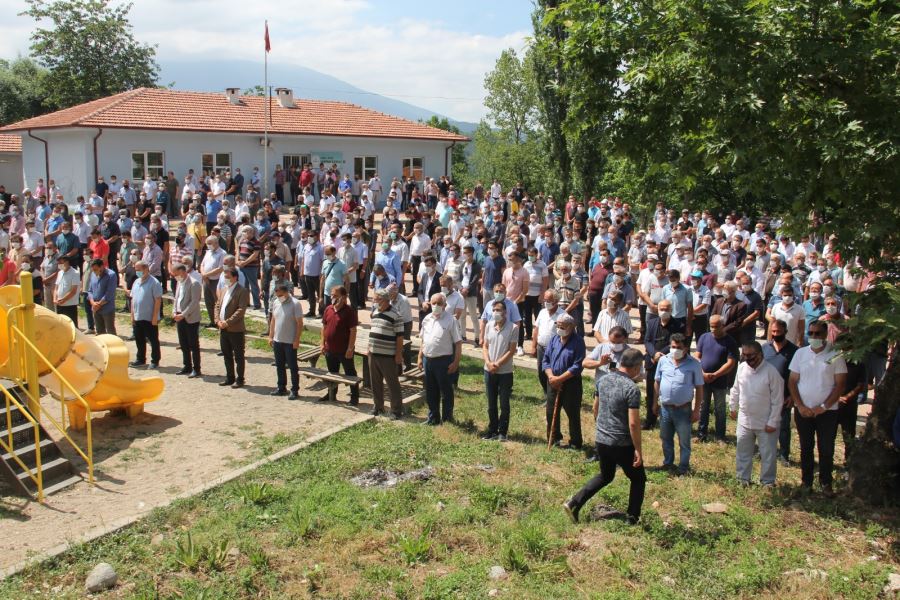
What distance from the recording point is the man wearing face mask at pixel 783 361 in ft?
30.2

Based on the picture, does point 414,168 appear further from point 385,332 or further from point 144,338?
point 385,332

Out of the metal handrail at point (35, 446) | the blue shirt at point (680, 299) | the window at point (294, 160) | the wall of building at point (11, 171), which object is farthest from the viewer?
the wall of building at point (11, 171)

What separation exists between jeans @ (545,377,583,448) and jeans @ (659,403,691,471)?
3.35 feet

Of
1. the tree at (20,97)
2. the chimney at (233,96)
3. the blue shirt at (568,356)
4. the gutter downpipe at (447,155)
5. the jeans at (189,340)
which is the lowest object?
the jeans at (189,340)

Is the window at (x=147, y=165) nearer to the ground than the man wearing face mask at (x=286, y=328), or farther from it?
farther from it

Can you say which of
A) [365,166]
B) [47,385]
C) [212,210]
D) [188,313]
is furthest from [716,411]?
[365,166]

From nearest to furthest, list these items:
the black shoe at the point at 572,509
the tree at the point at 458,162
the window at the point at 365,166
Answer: the black shoe at the point at 572,509, the window at the point at 365,166, the tree at the point at 458,162

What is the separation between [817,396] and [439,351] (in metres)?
4.42

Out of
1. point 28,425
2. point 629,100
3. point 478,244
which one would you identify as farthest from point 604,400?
point 478,244

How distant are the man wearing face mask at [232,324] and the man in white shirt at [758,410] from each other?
6.87 m

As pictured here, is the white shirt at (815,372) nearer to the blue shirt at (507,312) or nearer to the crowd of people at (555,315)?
the crowd of people at (555,315)

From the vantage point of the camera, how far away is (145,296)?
1294cm

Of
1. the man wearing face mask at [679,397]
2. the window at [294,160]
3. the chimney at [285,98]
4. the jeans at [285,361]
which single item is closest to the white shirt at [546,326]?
the man wearing face mask at [679,397]

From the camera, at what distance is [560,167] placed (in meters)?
33.8
